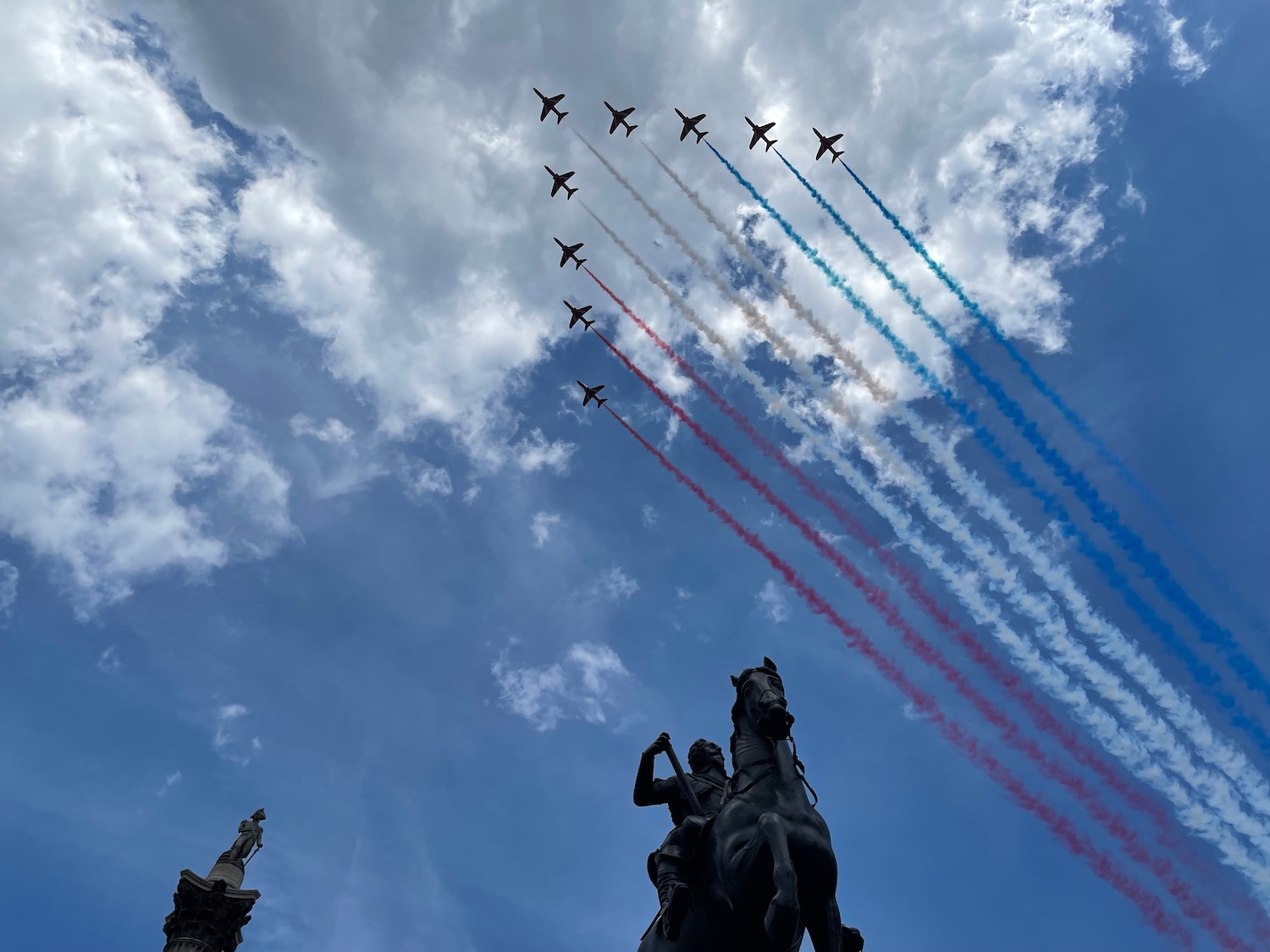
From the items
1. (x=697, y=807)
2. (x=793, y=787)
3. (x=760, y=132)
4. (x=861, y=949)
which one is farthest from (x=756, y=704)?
(x=760, y=132)

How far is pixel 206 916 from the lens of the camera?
99.7ft

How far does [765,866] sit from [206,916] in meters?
28.7

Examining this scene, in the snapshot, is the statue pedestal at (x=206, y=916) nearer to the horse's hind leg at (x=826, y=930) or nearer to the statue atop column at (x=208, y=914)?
the statue atop column at (x=208, y=914)

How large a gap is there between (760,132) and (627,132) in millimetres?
15404

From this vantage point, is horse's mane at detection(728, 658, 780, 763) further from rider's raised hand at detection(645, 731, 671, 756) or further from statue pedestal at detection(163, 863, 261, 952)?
statue pedestal at detection(163, 863, 261, 952)

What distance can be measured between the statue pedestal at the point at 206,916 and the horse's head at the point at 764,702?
27.3 metres

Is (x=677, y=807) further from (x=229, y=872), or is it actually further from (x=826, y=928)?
(x=229, y=872)

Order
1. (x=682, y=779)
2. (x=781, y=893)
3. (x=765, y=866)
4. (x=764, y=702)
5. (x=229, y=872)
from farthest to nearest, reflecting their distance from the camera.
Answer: (x=229, y=872)
(x=682, y=779)
(x=764, y=702)
(x=765, y=866)
(x=781, y=893)

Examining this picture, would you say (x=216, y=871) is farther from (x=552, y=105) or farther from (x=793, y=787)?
(x=552, y=105)

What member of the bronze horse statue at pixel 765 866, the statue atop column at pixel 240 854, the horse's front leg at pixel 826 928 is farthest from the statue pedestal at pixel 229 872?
the horse's front leg at pixel 826 928

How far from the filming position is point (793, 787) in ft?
36.1

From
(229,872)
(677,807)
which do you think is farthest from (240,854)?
(677,807)

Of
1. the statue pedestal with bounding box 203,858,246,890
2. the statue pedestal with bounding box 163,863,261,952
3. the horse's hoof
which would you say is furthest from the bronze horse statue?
the statue pedestal with bounding box 203,858,246,890

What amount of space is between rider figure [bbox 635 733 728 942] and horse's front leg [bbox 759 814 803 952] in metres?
1.38
